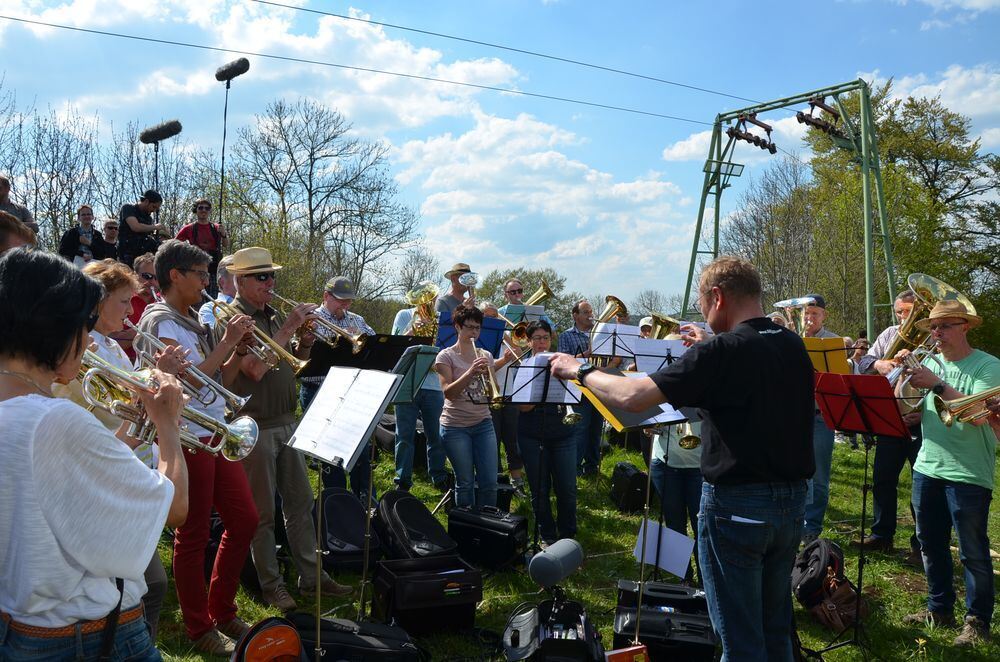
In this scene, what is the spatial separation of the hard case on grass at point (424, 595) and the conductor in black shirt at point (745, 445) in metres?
1.93

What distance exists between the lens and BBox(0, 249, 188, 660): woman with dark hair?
177cm

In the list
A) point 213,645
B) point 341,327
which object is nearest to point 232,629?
point 213,645

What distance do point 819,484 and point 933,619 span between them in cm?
193

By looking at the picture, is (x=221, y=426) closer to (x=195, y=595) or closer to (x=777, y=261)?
(x=195, y=595)

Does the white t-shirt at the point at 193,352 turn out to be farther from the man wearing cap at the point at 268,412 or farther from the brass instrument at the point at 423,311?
the brass instrument at the point at 423,311

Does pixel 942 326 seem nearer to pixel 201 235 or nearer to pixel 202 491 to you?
pixel 202 491

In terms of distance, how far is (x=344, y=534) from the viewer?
582cm

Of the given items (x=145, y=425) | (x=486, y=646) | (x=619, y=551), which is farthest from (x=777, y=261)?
(x=145, y=425)

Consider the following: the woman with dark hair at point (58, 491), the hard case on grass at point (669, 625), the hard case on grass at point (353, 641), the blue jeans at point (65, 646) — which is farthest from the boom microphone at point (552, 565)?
the woman with dark hair at point (58, 491)

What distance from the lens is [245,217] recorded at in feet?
90.2

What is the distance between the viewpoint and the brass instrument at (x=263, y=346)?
15.0 feet

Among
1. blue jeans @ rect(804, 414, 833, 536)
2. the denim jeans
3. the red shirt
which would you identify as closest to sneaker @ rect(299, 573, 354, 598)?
blue jeans @ rect(804, 414, 833, 536)

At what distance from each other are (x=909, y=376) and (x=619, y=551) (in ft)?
9.98

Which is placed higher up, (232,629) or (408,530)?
(408,530)
